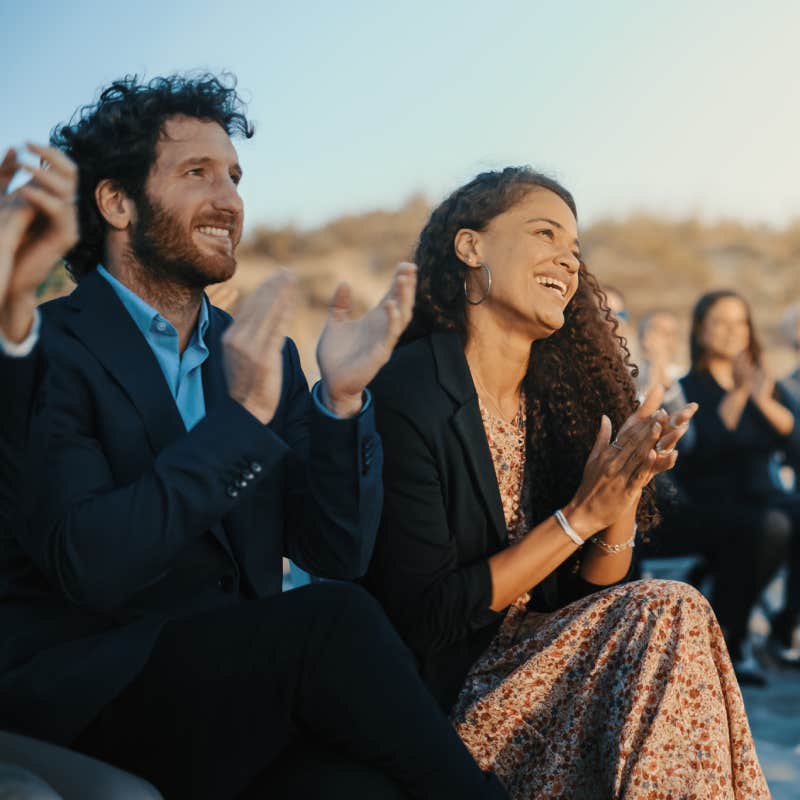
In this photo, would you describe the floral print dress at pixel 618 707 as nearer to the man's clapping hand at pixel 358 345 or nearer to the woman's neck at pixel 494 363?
the woman's neck at pixel 494 363

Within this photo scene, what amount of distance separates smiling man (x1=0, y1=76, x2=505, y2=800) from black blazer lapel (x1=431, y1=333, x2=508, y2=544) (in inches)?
22.0

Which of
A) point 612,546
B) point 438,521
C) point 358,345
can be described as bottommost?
point 612,546

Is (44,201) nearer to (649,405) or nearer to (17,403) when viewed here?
(17,403)

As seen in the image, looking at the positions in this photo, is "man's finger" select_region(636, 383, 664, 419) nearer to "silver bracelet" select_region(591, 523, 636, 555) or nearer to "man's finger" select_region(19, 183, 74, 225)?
"silver bracelet" select_region(591, 523, 636, 555)

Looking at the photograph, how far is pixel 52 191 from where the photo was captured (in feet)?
5.05

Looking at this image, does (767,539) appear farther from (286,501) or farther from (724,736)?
(286,501)

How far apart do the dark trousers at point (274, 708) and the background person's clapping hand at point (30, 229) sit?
0.59m

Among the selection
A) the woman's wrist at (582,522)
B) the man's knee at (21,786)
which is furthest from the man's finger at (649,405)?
the man's knee at (21,786)

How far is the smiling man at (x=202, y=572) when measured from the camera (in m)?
1.71

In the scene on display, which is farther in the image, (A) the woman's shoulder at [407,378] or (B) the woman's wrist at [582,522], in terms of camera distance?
(A) the woman's shoulder at [407,378]

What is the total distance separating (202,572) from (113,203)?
81cm

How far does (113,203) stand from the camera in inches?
89.0

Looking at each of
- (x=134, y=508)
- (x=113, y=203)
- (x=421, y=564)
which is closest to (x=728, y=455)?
(x=421, y=564)

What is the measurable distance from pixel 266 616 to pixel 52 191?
74 cm
